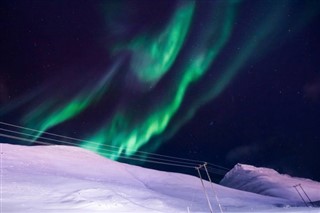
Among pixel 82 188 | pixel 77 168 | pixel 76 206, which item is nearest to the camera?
pixel 76 206

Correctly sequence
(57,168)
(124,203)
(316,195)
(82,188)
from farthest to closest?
(316,195) < (57,168) < (82,188) < (124,203)

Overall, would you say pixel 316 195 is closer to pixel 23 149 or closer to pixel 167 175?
pixel 167 175

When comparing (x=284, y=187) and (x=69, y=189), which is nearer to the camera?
(x=69, y=189)

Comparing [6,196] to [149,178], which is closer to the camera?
[6,196]

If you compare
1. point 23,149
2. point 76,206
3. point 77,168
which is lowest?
point 76,206

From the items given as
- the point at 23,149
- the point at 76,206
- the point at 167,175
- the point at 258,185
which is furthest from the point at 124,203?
the point at 258,185

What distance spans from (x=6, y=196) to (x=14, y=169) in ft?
49.8

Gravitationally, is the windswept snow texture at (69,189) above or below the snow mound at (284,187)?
below

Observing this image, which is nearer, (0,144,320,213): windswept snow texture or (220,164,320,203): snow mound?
(0,144,320,213): windswept snow texture

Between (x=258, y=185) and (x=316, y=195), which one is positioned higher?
(x=258, y=185)

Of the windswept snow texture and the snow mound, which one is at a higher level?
the snow mound

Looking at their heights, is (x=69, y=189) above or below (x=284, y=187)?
below

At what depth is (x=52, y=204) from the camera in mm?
28031

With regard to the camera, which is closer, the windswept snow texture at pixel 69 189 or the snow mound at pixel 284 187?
the windswept snow texture at pixel 69 189
